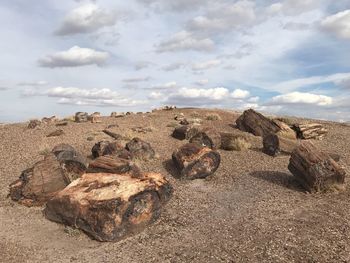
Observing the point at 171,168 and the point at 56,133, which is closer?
the point at 171,168

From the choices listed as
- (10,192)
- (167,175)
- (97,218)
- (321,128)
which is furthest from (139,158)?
(321,128)

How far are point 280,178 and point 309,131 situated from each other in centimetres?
1070

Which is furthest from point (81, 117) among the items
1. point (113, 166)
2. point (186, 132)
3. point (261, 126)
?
point (113, 166)

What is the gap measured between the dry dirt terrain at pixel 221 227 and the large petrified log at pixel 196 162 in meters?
0.40

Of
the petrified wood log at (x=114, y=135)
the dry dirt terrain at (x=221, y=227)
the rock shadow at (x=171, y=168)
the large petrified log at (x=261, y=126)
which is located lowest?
the dry dirt terrain at (x=221, y=227)

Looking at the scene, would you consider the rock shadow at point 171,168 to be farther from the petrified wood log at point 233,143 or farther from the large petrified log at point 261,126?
the large petrified log at point 261,126

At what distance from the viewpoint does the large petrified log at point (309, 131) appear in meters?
27.6

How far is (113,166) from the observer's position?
619 inches

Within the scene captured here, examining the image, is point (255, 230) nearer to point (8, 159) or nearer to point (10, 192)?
point (10, 192)

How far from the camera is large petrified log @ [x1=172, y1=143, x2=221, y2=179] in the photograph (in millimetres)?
18125

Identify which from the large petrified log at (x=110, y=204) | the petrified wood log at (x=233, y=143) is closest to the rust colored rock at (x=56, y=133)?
the petrified wood log at (x=233, y=143)

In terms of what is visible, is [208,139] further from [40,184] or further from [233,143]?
[40,184]

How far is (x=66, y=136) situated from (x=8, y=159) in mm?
5507

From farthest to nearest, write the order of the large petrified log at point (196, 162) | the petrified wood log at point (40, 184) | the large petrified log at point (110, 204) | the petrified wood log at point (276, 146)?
the petrified wood log at point (276, 146) → the large petrified log at point (196, 162) → the petrified wood log at point (40, 184) → the large petrified log at point (110, 204)
